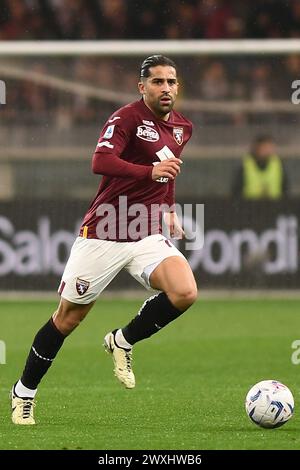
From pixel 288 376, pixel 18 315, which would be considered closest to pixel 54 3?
pixel 18 315

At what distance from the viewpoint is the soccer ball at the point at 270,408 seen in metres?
6.53

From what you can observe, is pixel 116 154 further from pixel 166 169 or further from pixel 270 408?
pixel 270 408

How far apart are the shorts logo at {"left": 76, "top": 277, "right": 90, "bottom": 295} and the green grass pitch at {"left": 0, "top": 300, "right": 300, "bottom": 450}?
74 centimetres

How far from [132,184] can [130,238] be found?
0.33 meters

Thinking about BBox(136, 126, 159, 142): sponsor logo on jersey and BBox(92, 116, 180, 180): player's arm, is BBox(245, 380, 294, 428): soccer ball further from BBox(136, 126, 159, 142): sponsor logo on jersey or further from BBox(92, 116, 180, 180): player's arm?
BBox(136, 126, 159, 142): sponsor logo on jersey

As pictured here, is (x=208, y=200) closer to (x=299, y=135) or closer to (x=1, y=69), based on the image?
(x=299, y=135)

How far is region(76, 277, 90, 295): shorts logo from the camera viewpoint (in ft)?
22.9

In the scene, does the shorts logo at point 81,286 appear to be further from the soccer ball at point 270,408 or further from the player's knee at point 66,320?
the soccer ball at point 270,408

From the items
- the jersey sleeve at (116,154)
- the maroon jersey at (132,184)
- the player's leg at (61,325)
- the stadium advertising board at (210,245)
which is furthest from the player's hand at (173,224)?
the stadium advertising board at (210,245)

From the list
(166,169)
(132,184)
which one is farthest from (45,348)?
(166,169)

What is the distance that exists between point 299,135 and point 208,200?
1.38 m

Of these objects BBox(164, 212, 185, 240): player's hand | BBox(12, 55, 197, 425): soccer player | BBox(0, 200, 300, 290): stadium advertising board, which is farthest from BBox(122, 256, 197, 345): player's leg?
BBox(0, 200, 300, 290): stadium advertising board

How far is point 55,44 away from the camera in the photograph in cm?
1462

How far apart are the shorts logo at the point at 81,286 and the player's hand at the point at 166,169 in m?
0.72
